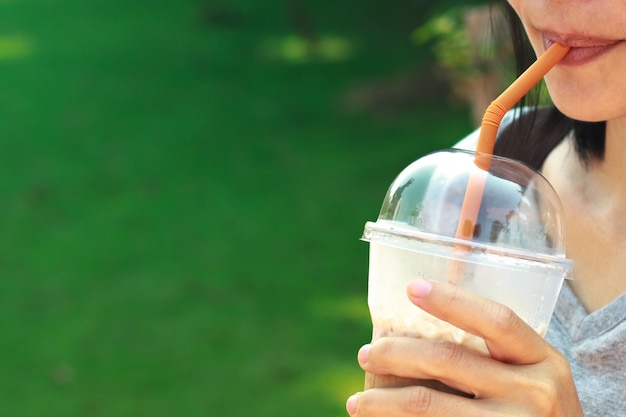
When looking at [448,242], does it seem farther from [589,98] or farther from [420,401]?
[589,98]

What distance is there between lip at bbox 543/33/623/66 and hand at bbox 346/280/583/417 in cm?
37

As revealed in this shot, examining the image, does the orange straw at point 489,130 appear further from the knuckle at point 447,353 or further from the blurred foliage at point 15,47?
the blurred foliage at point 15,47

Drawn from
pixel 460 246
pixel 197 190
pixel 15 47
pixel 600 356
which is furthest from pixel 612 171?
pixel 15 47

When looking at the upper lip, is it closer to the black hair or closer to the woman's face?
the woman's face

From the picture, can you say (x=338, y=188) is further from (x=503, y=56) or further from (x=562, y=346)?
(x=562, y=346)

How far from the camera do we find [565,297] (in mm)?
1340

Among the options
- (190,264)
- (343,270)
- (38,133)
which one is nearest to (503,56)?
(343,270)

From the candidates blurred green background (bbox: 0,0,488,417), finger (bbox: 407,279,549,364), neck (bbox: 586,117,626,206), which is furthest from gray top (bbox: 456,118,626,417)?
blurred green background (bbox: 0,0,488,417)

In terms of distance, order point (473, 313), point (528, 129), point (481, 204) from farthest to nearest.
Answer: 1. point (528, 129)
2. point (481, 204)
3. point (473, 313)

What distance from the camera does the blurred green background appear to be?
417 cm

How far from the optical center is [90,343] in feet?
14.4

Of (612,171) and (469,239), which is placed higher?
(612,171)

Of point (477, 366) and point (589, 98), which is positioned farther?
point (589, 98)

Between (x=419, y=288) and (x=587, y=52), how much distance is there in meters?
0.41
